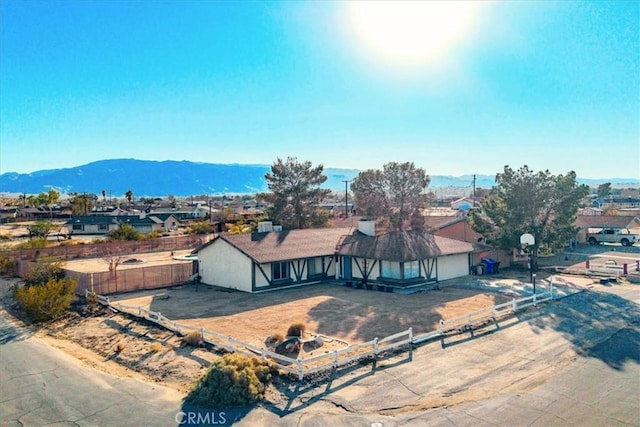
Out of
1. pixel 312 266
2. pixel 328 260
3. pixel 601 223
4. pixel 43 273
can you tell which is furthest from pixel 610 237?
pixel 43 273

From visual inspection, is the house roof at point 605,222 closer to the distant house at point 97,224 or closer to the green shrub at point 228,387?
the green shrub at point 228,387

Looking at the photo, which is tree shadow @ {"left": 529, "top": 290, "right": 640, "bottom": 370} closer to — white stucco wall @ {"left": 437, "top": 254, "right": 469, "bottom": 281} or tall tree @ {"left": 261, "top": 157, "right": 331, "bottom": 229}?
white stucco wall @ {"left": 437, "top": 254, "right": 469, "bottom": 281}

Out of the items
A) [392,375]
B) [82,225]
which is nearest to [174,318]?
[392,375]

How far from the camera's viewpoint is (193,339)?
1827 centimetres

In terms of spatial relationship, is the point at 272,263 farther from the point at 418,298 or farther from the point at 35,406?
the point at 35,406

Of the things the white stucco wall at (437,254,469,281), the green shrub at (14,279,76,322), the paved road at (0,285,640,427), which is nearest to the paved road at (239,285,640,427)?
the paved road at (0,285,640,427)

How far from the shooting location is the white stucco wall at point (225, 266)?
29047mm

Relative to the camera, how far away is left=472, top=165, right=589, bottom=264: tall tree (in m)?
34.6

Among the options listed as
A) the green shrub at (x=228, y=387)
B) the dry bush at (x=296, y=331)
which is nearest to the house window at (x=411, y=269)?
the dry bush at (x=296, y=331)

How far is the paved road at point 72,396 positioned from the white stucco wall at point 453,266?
21516 millimetres

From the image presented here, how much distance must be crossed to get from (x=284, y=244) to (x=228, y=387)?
19.1 metres

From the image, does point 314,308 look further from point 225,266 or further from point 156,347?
point 225,266

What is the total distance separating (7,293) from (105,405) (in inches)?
885

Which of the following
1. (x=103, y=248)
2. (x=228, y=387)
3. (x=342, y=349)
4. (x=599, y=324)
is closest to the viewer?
(x=228, y=387)
